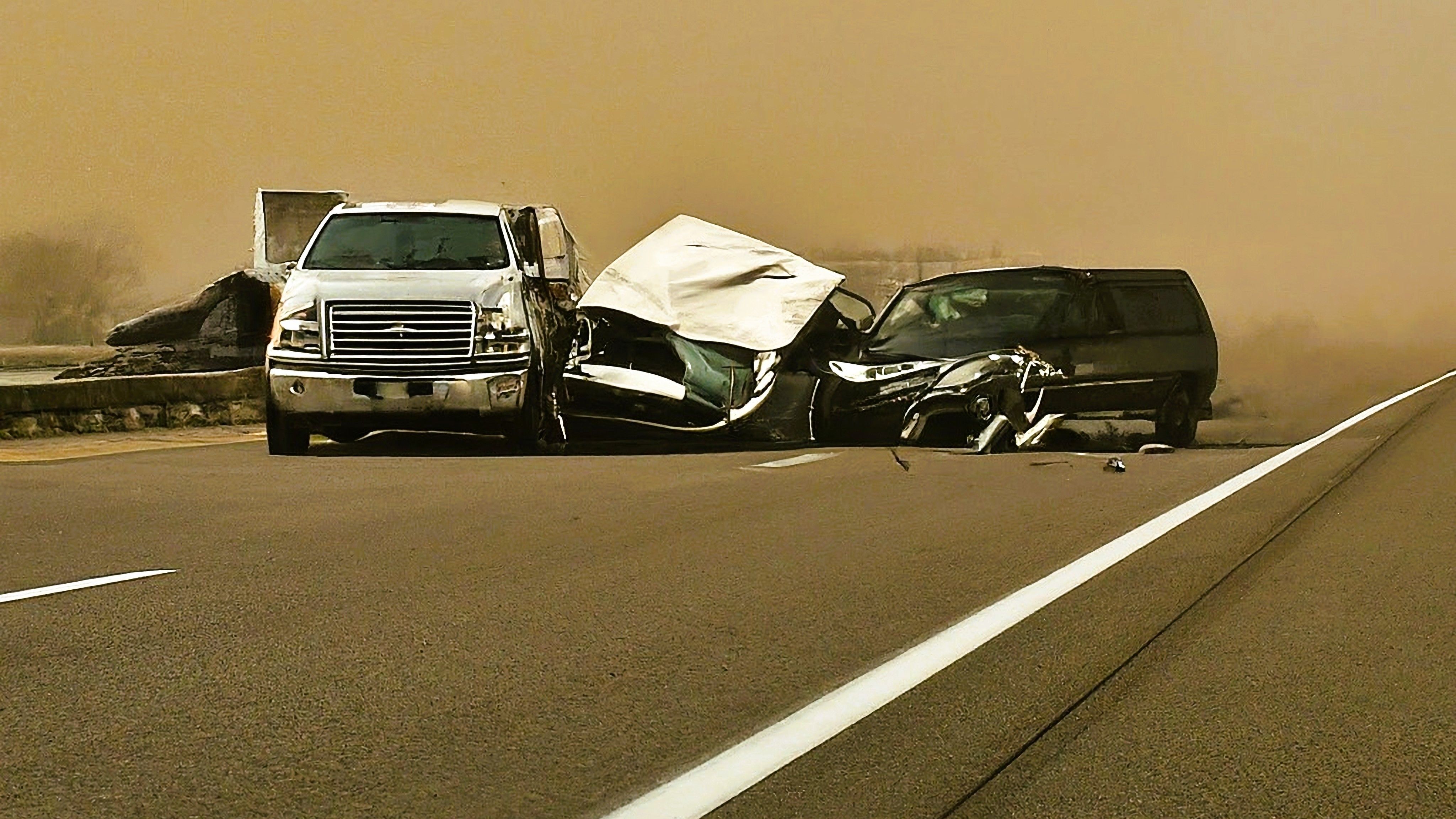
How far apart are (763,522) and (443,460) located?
5.03 meters

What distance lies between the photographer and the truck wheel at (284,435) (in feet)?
46.8

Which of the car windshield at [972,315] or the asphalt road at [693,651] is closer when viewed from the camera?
the asphalt road at [693,651]

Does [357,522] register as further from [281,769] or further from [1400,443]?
[1400,443]

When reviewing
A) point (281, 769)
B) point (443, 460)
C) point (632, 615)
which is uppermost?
point (281, 769)

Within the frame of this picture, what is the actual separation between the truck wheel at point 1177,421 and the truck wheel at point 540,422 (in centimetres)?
558

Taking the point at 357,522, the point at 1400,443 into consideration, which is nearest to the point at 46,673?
the point at 357,522

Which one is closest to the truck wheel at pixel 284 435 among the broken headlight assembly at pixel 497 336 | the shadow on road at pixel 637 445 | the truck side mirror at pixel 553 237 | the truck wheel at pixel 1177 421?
the shadow on road at pixel 637 445

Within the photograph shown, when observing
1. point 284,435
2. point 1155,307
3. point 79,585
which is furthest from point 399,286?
point 1155,307

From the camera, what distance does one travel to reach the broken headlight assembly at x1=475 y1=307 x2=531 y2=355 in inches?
561

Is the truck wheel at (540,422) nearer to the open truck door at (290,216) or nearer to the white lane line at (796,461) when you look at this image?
the white lane line at (796,461)

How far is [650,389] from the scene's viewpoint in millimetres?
15133

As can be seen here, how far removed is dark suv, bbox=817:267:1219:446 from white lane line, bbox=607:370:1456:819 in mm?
5817

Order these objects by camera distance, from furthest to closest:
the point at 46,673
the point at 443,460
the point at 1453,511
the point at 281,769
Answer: the point at 443,460, the point at 1453,511, the point at 46,673, the point at 281,769

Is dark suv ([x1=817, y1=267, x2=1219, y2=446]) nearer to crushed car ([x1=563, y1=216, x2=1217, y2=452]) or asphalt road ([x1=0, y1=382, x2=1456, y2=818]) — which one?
crushed car ([x1=563, y1=216, x2=1217, y2=452])
